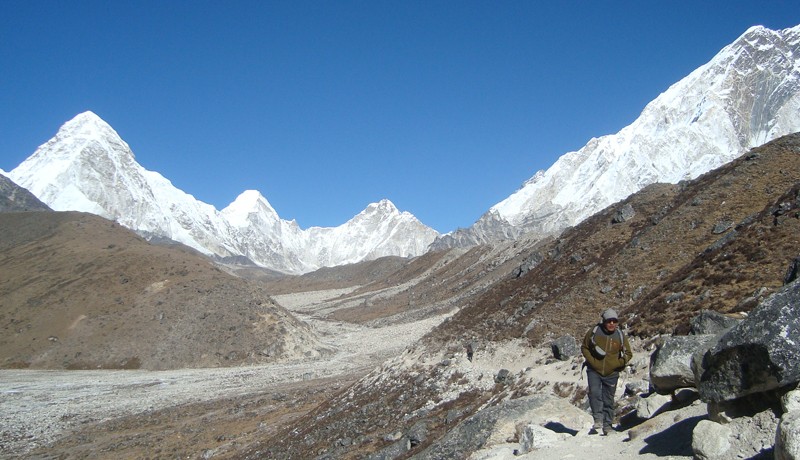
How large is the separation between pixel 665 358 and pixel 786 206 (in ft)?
46.4

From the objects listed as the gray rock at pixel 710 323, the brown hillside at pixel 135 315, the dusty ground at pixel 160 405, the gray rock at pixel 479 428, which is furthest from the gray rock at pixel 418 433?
the brown hillside at pixel 135 315

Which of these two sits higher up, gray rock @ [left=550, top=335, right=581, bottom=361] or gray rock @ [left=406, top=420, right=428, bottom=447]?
gray rock @ [left=550, top=335, right=581, bottom=361]

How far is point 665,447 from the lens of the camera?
30.4ft

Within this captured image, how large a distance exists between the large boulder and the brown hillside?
202 feet

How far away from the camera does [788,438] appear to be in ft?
21.1

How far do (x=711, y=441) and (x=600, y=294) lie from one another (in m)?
19.5

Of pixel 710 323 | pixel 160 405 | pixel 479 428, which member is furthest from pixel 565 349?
pixel 160 405

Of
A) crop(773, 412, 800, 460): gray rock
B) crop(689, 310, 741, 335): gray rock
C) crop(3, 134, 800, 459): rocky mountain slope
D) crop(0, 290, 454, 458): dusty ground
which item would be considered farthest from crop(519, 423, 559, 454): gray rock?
crop(0, 290, 454, 458): dusty ground

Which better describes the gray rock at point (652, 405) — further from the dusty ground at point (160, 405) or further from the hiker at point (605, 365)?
the dusty ground at point (160, 405)

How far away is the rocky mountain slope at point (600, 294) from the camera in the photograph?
18859 mm

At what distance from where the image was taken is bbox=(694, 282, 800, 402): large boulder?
7238 millimetres

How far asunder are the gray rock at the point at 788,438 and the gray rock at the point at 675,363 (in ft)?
10.7

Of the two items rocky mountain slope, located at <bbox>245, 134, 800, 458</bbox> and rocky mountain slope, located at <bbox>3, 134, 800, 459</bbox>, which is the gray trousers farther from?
rocky mountain slope, located at <bbox>245, 134, 800, 458</bbox>

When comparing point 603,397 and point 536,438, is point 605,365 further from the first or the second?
point 536,438
